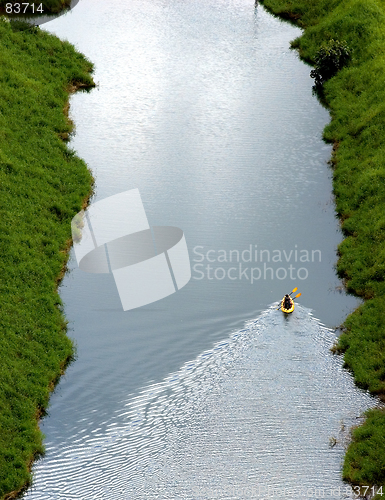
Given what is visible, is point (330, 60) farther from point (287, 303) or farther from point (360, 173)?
point (287, 303)

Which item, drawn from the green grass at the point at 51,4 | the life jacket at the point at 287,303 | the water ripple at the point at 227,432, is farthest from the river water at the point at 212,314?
the green grass at the point at 51,4

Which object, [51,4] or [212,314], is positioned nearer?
[212,314]

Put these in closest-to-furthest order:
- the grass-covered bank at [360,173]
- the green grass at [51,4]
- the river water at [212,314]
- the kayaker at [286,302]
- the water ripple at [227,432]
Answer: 1. the water ripple at [227,432]
2. the river water at [212,314]
3. the grass-covered bank at [360,173]
4. the kayaker at [286,302]
5. the green grass at [51,4]

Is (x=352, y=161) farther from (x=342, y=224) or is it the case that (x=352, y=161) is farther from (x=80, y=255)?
(x=80, y=255)

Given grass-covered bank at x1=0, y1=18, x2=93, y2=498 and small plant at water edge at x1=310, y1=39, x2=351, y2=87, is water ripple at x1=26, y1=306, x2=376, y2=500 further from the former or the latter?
small plant at water edge at x1=310, y1=39, x2=351, y2=87

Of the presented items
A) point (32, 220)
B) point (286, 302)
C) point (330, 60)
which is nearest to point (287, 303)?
point (286, 302)

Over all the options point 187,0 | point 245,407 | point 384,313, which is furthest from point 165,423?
point 187,0

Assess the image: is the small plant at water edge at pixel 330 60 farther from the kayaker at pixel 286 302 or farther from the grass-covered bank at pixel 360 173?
the kayaker at pixel 286 302
